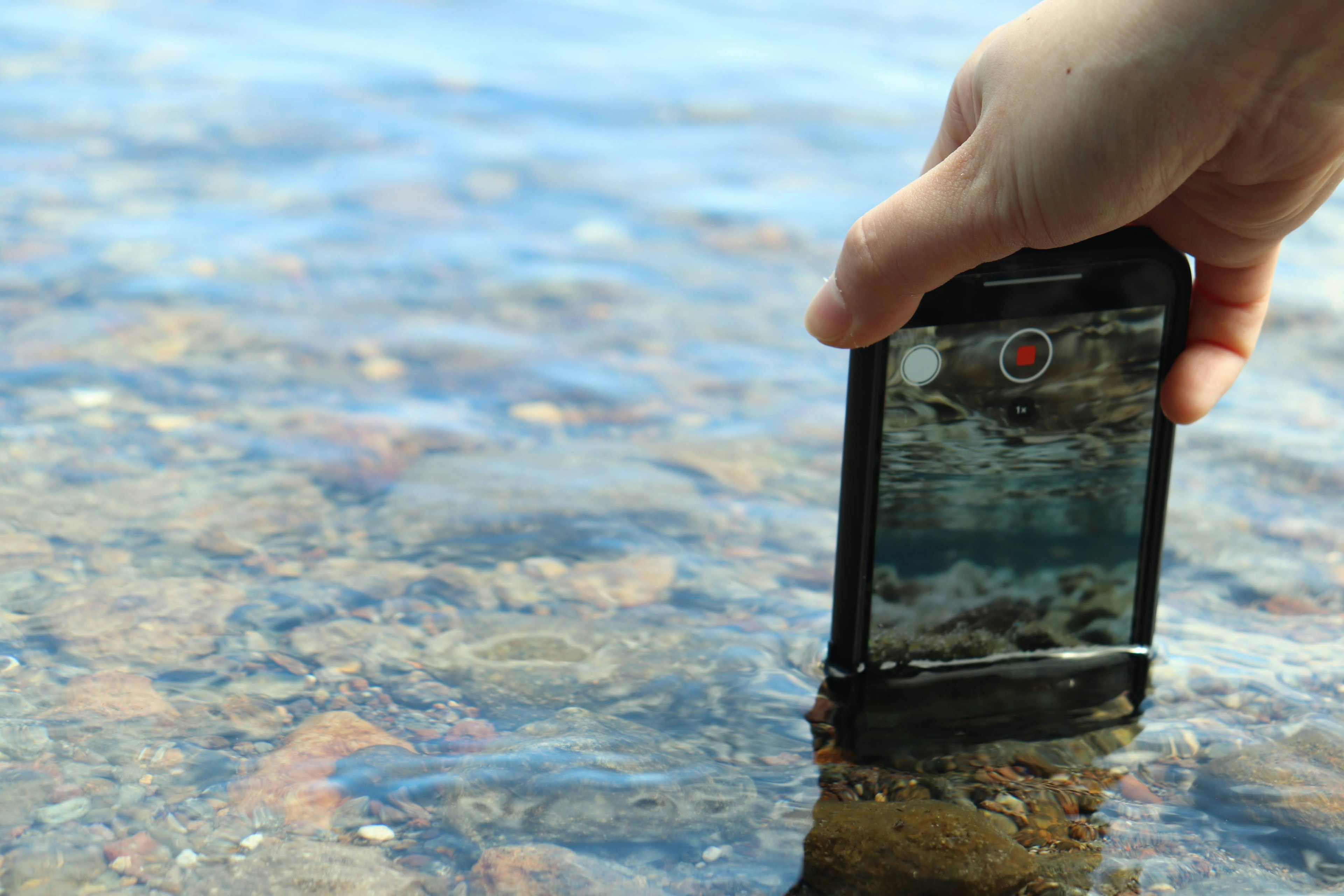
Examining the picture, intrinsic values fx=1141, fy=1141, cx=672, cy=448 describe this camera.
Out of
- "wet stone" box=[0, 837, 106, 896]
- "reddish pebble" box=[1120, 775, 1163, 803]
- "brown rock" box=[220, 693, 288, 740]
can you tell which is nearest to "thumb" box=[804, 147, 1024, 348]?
"reddish pebble" box=[1120, 775, 1163, 803]

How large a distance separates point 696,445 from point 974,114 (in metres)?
1.36

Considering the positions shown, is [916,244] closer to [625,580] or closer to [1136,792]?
[1136,792]

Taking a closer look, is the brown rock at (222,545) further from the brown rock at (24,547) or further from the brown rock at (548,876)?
the brown rock at (548,876)

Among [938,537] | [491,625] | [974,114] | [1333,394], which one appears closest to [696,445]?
[491,625]

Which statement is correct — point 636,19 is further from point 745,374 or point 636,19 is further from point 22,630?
point 22,630

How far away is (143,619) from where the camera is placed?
200 centimetres

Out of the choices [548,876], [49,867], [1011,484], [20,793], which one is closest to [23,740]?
[20,793]

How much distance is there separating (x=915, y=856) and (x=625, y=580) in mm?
926

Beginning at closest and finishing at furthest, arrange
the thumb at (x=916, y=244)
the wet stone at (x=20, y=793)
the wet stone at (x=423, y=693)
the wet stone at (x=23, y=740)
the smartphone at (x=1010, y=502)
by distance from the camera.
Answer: the thumb at (x=916, y=244) → the wet stone at (x=20, y=793) → the wet stone at (x=23, y=740) → the smartphone at (x=1010, y=502) → the wet stone at (x=423, y=693)

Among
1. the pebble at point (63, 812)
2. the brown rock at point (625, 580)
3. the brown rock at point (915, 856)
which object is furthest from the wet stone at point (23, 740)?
the brown rock at point (915, 856)

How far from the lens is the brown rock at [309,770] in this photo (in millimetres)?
1557

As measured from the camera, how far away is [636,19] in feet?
20.6

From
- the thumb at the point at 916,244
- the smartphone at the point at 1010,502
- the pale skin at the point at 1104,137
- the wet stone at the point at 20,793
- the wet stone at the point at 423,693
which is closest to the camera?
the pale skin at the point at 1104,137

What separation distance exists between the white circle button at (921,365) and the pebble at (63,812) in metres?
1.29
